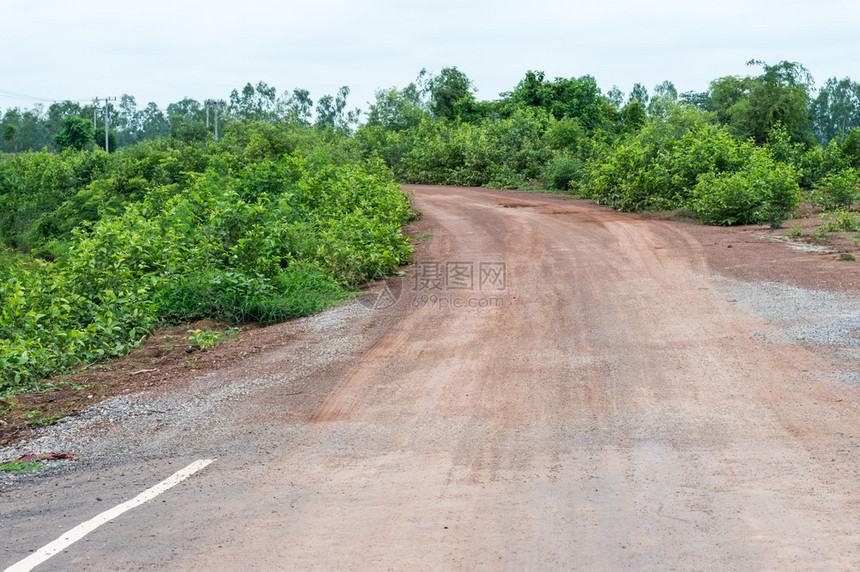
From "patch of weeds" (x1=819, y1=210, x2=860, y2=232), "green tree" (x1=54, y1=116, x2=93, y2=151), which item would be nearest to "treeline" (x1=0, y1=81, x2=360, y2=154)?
"green tree" (x1=54, y1=116, x2=93, y2=151)

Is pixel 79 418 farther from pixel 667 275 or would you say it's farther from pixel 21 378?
pixel 667 275

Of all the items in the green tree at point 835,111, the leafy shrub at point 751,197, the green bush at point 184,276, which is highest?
the green tree at point 835,111

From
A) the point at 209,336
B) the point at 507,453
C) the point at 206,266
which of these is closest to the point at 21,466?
the point at 507,453

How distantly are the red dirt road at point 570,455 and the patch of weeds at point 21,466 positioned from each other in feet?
6.48

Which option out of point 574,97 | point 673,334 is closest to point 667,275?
point 673,334

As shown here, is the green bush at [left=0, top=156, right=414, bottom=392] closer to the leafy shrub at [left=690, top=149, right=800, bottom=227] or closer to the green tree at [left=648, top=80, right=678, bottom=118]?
the leafy shrub at [left=690, top=149, right=800, bottom=227]

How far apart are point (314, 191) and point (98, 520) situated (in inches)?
522

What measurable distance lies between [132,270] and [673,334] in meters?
8.66

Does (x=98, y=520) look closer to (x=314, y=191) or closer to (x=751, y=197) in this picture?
(x=314, y=191)

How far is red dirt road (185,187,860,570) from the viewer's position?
409 cm

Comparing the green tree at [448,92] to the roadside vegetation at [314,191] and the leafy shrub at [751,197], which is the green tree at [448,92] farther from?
the leafy shrub at [751,197]

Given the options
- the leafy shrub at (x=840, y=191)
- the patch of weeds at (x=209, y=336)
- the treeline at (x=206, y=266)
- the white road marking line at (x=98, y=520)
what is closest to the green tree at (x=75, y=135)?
the treeline at (x=206, y=266)

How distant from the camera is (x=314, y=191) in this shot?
17422mm

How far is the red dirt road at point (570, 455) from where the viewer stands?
409cm
